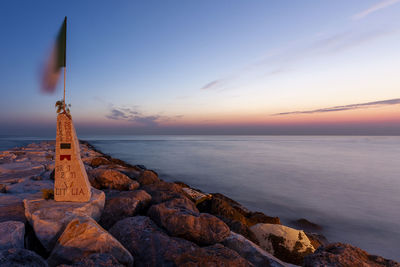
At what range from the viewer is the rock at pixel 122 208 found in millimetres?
5117

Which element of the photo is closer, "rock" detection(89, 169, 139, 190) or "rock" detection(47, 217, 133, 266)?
"rock" detection(47, 217, 133, 266)

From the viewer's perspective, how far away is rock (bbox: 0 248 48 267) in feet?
7.98

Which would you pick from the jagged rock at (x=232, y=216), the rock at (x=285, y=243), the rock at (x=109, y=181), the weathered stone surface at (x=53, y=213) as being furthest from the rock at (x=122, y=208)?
the rock at (x=285, y=243)

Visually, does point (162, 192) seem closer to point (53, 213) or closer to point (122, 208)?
point (122, 208)

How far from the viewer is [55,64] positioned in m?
5.30

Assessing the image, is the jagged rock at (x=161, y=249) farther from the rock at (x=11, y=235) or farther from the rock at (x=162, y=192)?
the rock at (x=162, y=192)

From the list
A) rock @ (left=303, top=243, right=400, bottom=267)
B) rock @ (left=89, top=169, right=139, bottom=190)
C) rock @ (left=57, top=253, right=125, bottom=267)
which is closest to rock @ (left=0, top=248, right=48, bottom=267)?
rock @ (left=57, top=253, right=125, bottom=267)

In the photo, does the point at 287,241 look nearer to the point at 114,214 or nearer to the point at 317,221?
the point at 114,214

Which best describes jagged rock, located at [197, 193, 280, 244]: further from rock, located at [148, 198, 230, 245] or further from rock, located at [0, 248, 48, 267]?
rock, located at [0, 248, 48, 267]

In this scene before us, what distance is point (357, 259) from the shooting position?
127 inches

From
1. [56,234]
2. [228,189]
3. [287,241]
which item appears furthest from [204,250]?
A: [228,189]

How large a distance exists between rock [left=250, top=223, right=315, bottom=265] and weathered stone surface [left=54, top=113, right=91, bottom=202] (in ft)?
16.0

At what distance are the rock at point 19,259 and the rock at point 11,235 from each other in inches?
41.8

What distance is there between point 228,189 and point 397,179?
17.0 m
